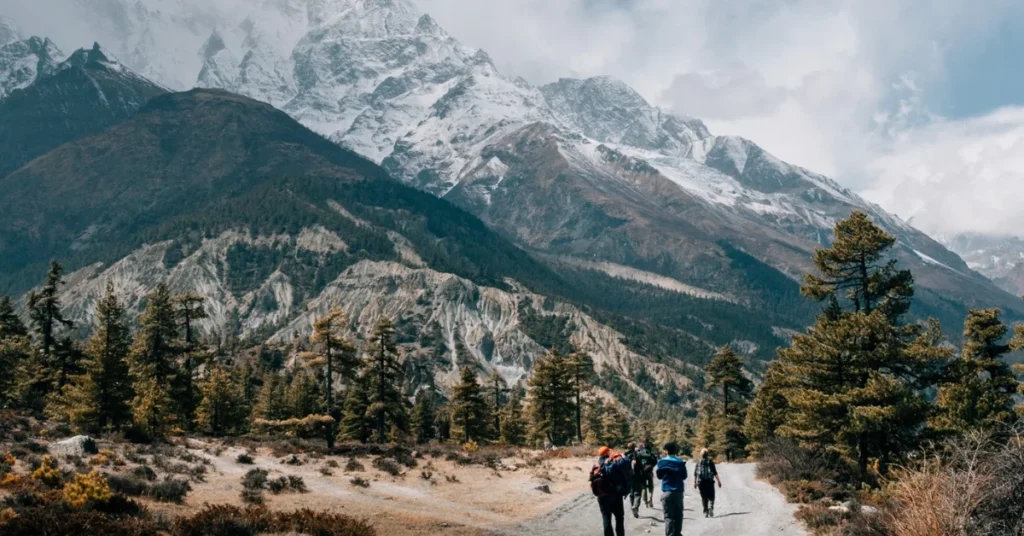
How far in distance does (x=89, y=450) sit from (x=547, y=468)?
22151 mm

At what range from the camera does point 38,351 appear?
54719 mm

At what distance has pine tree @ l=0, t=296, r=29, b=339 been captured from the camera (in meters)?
49.1

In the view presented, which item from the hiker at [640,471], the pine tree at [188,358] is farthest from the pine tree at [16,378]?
the hiker at [640,471]

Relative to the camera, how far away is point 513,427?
72438 millimetres

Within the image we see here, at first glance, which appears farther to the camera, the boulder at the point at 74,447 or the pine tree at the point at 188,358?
the pine tree at the point at 188,358

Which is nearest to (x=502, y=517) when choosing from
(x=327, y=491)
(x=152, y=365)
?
(x=327, y=491)

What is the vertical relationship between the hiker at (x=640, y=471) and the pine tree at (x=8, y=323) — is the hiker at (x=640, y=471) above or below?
below

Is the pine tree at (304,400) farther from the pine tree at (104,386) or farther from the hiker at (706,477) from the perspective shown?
the hiker at (706,477)

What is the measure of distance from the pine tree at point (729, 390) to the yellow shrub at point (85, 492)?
149 feet

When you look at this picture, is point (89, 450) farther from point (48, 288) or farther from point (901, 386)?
point (901, 386)

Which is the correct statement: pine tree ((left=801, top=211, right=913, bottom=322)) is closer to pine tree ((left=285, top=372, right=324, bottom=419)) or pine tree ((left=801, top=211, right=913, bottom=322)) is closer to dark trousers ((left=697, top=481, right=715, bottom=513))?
dark trousers ((left=697, top=481, right=715, bottom=513))

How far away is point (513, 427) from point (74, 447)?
50.2 m

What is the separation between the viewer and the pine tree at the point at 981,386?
31.3 m

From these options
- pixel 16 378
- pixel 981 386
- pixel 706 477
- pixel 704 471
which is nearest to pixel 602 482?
pixel 704 471
